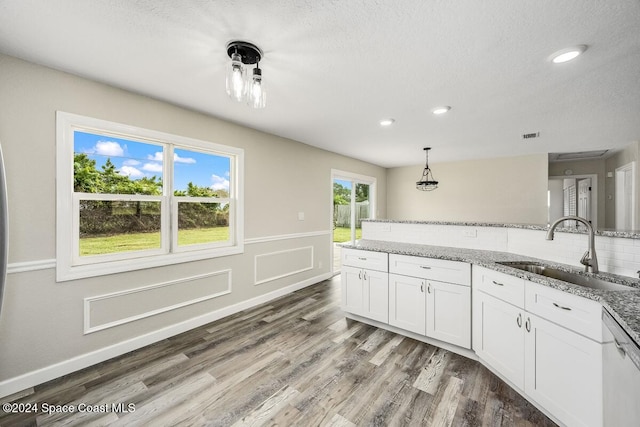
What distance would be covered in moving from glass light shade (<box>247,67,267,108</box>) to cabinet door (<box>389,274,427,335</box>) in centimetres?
214

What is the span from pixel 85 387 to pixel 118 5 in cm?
264

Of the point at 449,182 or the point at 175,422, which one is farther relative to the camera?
the point at 449,182

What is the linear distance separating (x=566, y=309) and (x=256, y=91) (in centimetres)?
246

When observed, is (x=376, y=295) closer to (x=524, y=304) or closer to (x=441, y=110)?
(x=524, y=304)

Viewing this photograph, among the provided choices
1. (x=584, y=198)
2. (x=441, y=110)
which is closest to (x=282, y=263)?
(x=441, y=110)

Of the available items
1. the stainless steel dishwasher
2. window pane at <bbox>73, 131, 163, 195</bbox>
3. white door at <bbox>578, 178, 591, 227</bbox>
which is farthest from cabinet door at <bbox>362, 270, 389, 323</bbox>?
white door at <bbox>578, 178, 591, 227</bbox>

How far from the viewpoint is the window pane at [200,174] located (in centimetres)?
297

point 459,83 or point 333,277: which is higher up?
point 459,83

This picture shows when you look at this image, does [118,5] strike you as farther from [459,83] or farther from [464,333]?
[464,333]

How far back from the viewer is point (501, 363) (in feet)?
6.56

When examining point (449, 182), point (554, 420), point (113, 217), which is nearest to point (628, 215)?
point (449, 182)

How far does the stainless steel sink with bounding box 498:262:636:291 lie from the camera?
1684mm

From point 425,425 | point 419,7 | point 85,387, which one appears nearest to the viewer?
point 419,7

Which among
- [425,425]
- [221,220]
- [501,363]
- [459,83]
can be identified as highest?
[459,83]
